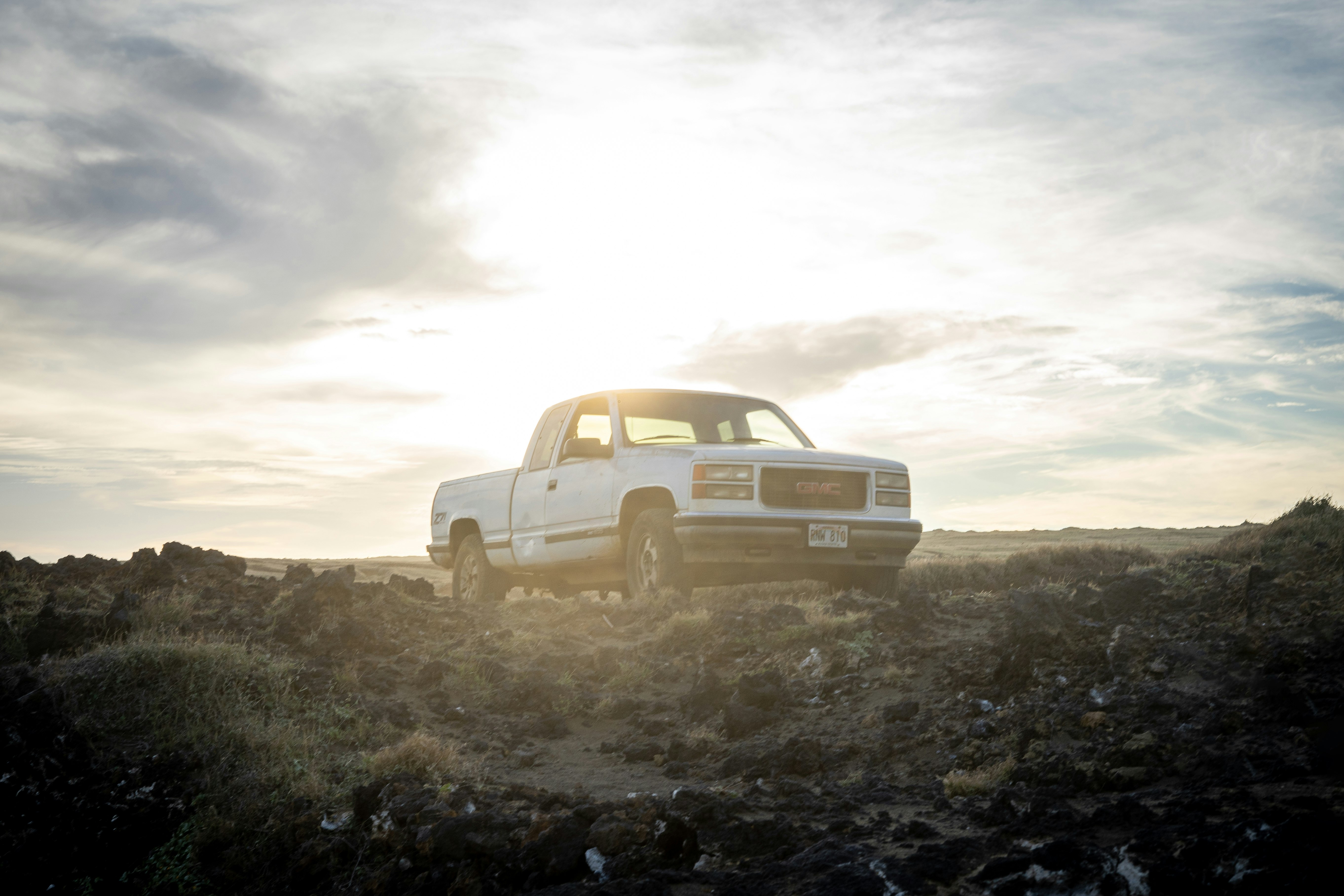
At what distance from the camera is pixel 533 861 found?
161 inches

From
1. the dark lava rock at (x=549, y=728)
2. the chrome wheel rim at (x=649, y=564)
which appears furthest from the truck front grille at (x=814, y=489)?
the dark lava rock at (x=549, y=728)

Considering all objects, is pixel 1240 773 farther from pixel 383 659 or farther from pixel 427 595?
pixel 427 595

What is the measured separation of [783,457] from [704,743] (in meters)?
3.16

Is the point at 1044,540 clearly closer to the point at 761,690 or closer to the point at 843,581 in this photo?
the point at 843,581

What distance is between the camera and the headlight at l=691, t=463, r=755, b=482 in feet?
27.7

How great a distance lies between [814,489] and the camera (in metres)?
8.70

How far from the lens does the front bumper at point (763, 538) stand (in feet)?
27.2

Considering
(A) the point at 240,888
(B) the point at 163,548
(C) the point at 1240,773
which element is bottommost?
(A) the point at 240,888

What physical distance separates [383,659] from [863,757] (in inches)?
162

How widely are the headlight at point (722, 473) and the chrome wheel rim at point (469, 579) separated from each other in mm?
4134

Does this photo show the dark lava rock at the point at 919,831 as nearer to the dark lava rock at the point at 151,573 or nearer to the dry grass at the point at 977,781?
the dry grass at the point at 977,781

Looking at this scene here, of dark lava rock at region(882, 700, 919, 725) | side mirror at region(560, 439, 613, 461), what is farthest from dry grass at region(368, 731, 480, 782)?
side mirror at region(560, 439, 613, 461)

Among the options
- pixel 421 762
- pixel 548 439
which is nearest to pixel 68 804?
pixel 421 762

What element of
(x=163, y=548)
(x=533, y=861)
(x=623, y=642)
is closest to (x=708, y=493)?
(x=623, y=642)
